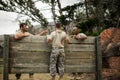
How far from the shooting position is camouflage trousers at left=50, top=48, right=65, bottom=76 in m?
12.1

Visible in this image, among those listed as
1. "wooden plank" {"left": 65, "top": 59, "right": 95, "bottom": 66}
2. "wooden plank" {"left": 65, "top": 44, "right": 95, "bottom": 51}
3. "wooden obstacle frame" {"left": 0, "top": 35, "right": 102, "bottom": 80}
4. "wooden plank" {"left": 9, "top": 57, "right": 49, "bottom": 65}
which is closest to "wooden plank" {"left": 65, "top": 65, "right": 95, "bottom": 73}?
"wooden obstacle frame" {"left": 0, "top": 35, "right": 102, "bottom": 80}

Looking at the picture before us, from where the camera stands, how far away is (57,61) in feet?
40.4

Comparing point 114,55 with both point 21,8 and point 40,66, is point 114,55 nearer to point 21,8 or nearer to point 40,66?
point 40,66

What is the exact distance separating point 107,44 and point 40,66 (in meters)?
5.67

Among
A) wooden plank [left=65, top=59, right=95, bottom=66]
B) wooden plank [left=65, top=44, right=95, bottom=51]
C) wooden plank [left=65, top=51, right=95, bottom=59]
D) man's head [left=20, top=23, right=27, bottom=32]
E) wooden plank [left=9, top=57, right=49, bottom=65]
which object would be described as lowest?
wooden plank [left=65, top=59, right=95, bottom=66]

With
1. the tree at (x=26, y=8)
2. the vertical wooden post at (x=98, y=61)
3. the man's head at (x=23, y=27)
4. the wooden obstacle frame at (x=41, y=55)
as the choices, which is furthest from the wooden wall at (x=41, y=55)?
the tree at (x=26, y=8)

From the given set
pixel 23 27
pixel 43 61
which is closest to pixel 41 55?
pixel 43 61

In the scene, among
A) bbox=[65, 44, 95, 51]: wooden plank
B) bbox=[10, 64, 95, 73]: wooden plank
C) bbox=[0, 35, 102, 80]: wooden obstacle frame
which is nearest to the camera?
bbox=[0, 35, 102, 80]: wooden obstacle frame

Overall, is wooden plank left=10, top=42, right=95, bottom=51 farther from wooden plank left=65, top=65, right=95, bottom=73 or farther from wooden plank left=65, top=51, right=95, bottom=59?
wooden plank left=65, top=65, right=95, bottom=73

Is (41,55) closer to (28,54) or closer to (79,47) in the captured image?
(28,54)

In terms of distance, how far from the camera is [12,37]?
1232cm

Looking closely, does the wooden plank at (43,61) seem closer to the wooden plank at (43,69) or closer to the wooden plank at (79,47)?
the wooden plank at (43,69)

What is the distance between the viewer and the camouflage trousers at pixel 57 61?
12.1 m

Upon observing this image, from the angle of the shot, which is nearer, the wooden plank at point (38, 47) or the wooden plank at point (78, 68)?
the wooden plank at point (38, 47)
